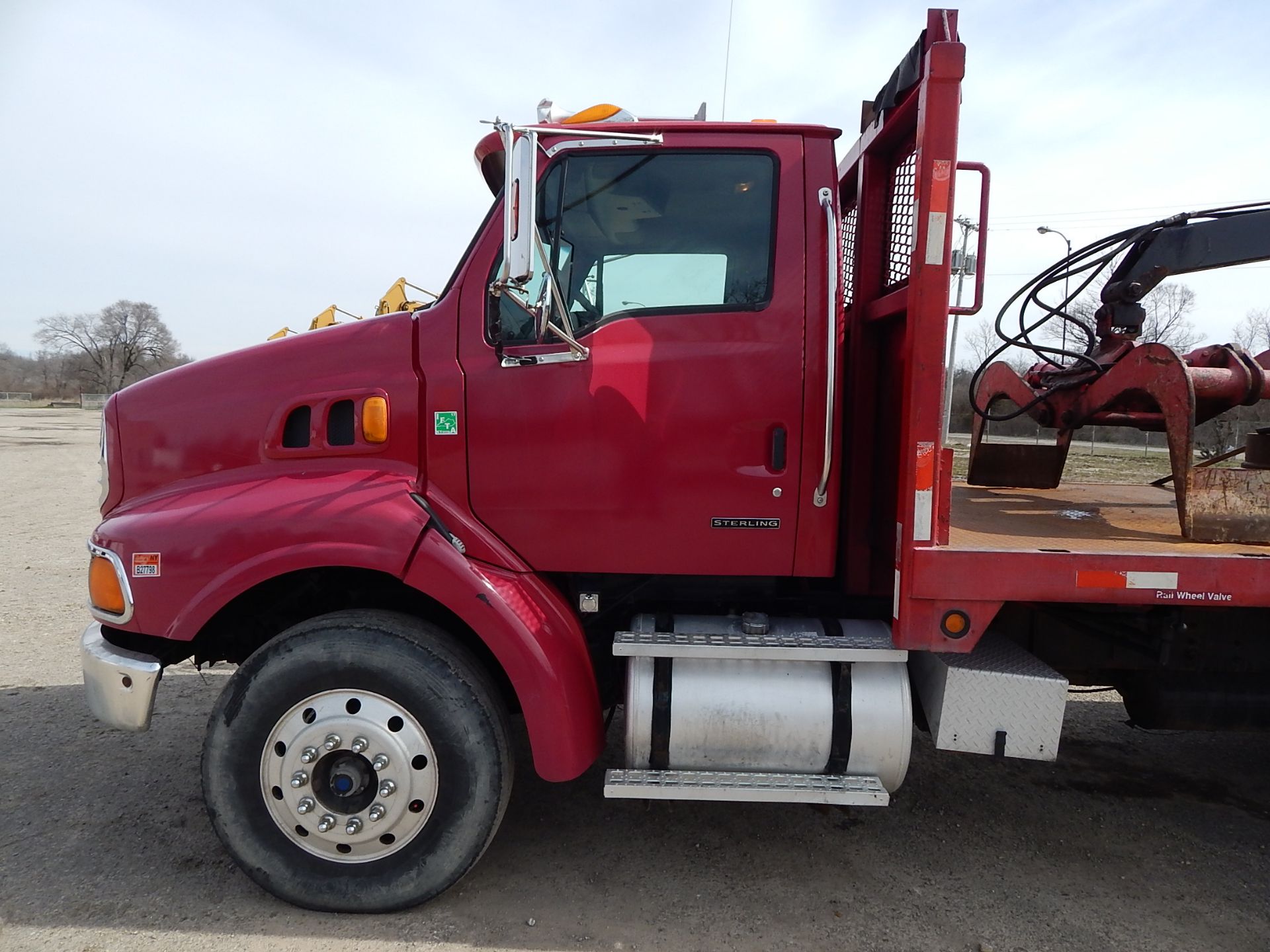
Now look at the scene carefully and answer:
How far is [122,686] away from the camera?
2.77 m

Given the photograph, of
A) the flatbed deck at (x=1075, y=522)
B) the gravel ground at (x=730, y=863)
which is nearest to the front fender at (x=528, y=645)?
the gravel ground at (x=730, y=863)

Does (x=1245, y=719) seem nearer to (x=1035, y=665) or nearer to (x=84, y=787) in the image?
(x=1035, y=665)

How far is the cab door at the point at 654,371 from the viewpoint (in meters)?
2.73

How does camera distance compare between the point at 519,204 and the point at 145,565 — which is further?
the point at 145,565

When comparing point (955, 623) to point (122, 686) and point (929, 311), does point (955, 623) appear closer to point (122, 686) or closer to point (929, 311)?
point (929, 311)

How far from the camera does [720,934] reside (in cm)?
265

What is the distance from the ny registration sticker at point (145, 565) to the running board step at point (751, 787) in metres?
1.75

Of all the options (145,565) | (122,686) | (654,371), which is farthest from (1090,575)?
(122,686)

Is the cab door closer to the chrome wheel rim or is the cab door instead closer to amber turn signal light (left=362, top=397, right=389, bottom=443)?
amber turn signal light (left=362, top=397, right=389, bottom=443)

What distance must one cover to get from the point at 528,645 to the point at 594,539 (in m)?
0.45

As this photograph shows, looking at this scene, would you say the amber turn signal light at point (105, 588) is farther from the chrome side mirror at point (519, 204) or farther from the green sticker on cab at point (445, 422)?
the chrome side mirror at point (519, 204)

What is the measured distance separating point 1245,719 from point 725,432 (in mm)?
2420

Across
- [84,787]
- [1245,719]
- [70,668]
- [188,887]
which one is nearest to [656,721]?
[188,887]

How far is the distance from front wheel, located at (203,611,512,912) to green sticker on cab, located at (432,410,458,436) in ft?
2.31
